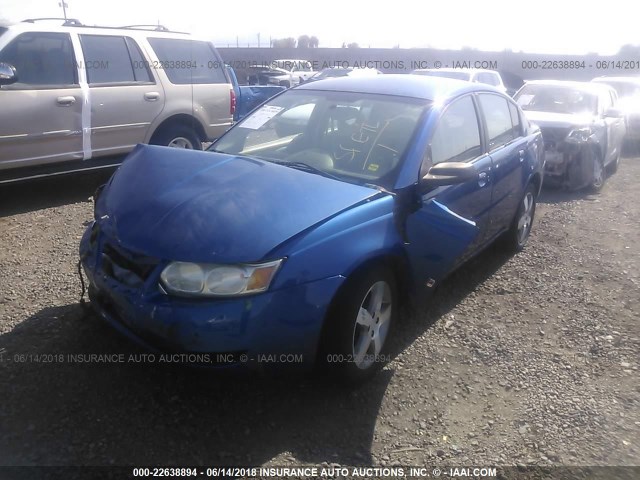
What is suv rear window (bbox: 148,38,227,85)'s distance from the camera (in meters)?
7.02

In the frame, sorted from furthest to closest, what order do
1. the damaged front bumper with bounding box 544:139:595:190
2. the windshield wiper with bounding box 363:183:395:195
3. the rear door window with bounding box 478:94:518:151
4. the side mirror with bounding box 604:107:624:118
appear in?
the side mirror with bounding box 604:107:624:118 → the damaged front bumper with bounding box 544:139:595:190 → the rear door window with bounding box 478:94:518:151 → the windshield wiper with bounding box 363:183:395:195

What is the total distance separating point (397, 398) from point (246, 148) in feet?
6.31

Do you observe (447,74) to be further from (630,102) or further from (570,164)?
(570,164)

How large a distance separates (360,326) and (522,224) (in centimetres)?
289

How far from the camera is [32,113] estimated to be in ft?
18.5

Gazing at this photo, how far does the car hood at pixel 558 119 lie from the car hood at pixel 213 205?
5.95 metres

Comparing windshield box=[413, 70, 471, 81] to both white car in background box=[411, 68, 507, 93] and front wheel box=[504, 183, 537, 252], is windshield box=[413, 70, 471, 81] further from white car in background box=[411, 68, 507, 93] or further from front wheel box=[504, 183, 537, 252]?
front wheel box=[504, 183, 537, 252]

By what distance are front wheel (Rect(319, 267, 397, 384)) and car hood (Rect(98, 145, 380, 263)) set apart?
1.37ft

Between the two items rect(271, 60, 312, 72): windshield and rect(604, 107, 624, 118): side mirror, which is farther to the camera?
rect(271, 60, 312, 72): windshield

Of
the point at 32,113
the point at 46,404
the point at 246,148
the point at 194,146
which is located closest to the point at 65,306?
the point at 46,404

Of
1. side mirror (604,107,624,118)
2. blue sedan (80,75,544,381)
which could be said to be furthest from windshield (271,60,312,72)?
blue sedan (80,75,544,381)

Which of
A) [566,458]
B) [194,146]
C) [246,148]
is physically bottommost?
[566,458]

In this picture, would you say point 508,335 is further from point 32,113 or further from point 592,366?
point 32,113

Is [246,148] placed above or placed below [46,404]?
above
